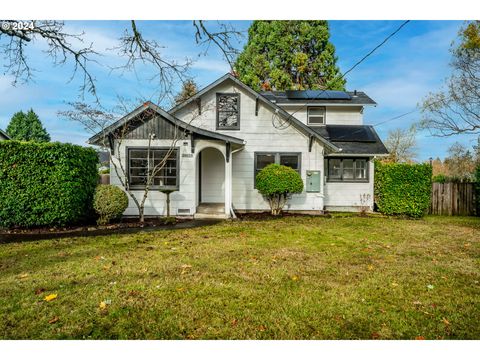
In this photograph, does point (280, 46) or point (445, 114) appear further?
point (280, 46)

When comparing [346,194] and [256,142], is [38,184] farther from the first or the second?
[346,194]

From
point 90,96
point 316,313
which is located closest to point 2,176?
point 90,96

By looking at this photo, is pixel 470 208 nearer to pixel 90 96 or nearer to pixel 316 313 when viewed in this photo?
pixel 316 313

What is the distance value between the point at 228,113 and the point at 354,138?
6008mm

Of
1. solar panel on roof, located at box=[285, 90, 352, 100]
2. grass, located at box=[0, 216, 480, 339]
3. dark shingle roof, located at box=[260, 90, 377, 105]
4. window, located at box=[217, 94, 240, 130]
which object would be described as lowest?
grass, located at box=[0, 216, 480, 339]

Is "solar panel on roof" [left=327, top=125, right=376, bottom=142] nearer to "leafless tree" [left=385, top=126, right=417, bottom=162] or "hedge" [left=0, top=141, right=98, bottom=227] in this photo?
"hedge" [left=0, top=141, right=98, bottom=227]

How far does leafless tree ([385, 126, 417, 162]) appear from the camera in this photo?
80.1 ft

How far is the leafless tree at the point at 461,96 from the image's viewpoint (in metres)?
12.6

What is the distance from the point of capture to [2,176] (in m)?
7.35

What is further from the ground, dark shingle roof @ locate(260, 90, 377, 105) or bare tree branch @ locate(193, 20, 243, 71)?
dark shingle roof @ locate(260, 90, 377, 105)

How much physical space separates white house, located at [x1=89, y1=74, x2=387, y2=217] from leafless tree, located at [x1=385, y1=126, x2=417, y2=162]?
1294 cm

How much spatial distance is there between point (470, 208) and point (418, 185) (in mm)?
3403

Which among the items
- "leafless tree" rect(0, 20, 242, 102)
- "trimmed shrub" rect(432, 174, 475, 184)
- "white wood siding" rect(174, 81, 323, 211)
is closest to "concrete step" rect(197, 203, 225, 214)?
"white wood siding" rect(174, 81, 323, 211)

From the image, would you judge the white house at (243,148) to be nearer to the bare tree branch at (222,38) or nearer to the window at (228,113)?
the window at (228,113)
